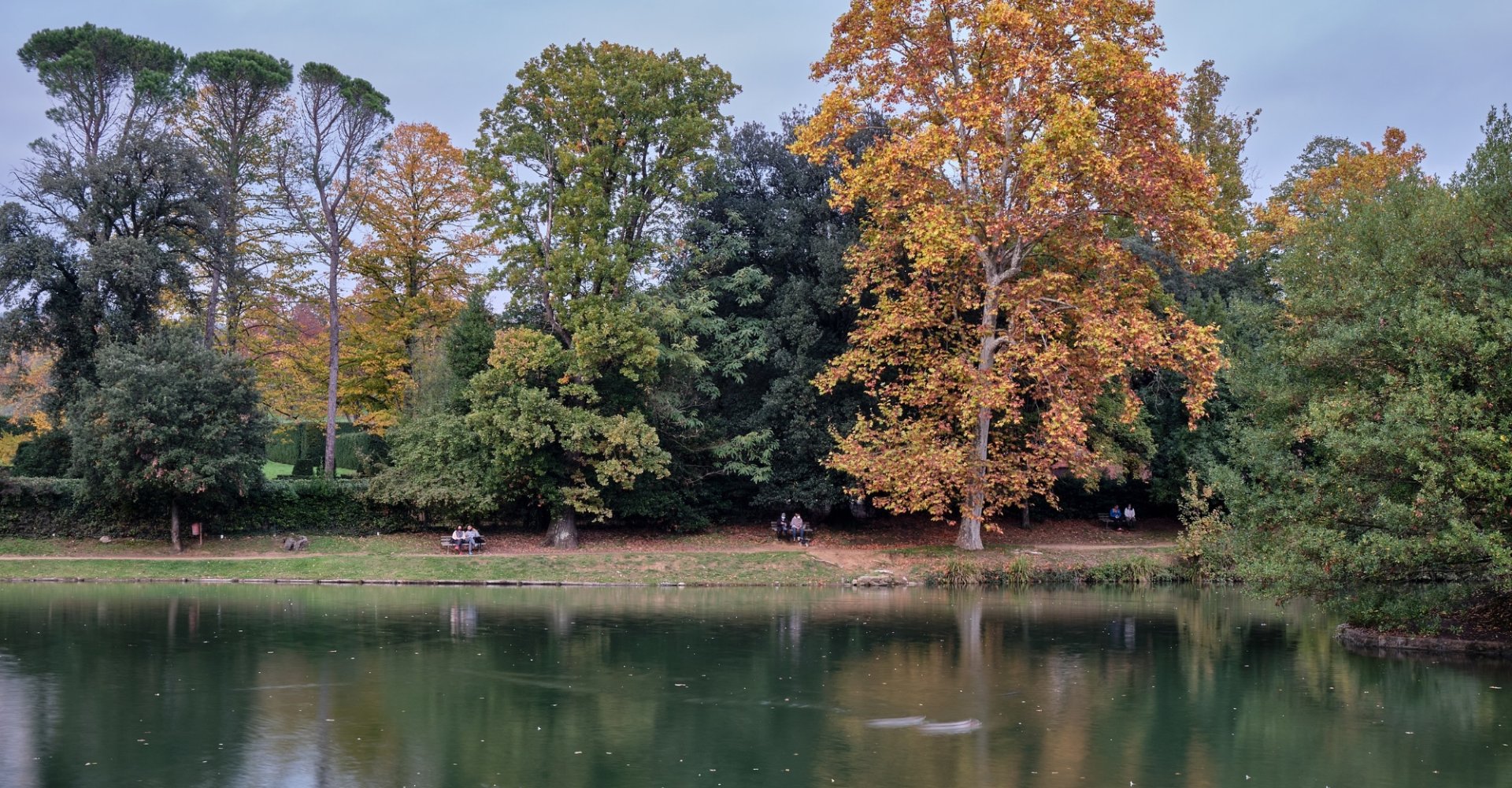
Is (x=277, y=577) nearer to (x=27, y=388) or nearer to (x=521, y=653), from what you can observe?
(x=27, y=388)

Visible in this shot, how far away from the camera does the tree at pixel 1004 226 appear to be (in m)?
31.3

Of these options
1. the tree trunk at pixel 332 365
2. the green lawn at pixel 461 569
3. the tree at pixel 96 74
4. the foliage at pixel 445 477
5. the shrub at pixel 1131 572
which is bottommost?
the green lawn at pixel 461 569

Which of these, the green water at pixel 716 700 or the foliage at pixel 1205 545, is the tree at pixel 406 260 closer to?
the green water at pixel 716 700

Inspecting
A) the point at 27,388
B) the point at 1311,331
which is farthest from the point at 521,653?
the point at 27,388

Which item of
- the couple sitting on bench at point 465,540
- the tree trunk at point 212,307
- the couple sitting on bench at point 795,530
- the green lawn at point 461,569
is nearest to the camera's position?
the green lawn at point 461,569

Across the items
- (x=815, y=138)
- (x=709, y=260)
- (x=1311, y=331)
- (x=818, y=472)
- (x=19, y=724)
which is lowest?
(x=19, y=724)

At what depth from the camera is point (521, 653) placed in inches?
762

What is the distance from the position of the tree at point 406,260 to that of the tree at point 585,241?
320 inches

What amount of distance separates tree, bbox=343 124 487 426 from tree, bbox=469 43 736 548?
8.12 meters

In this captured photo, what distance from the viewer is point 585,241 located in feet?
117

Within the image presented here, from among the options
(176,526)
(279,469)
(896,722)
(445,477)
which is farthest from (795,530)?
(279,469)

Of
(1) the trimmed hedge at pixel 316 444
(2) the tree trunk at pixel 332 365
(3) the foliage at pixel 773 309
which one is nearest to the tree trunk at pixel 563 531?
(3) the foliage at pixel 773 309

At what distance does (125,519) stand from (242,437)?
4.61 metres

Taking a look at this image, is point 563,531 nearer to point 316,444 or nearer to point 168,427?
point 168,427
